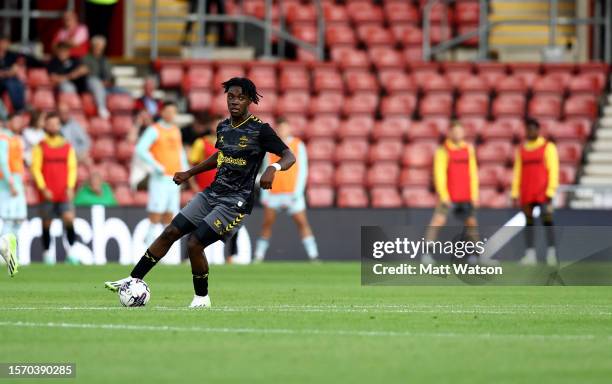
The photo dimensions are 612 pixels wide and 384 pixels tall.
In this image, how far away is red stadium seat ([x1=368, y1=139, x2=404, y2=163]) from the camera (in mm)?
26562

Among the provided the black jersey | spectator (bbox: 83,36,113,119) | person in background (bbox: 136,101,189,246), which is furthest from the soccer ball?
spectator (bbox: 83,36,113,119)

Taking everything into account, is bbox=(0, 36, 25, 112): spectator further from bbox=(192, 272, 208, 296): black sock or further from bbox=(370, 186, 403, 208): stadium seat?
bbox=(192, 272, 208, 296): black sock

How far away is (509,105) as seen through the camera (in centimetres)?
2762

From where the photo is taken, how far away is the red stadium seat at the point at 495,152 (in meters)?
26.9

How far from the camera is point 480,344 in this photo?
994cm

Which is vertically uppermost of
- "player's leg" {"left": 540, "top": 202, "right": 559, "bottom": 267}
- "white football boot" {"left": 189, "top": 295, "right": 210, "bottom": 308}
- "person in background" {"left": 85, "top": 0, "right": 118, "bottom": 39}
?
"person in background" {"left": 85, "top": 0, "right": 118, "bottom": 39}

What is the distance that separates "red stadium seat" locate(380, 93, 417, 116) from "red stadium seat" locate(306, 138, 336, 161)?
1.46 meters

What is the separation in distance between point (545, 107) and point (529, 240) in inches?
337

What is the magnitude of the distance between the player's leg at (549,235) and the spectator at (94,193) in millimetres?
7215

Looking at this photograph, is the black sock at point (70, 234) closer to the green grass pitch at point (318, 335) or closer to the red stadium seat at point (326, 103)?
the green grass pitch at point (318, 335)

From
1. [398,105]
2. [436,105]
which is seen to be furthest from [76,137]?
[436,105]

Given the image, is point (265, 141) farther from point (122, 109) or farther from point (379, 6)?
point (379, 6)

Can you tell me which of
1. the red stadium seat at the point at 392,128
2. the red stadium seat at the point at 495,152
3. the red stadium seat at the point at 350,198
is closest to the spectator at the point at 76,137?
the red stadium seat at the point at 350,198

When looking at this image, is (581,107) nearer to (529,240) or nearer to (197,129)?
(197,129)
